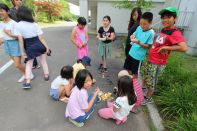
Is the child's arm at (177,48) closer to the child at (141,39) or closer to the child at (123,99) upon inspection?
the child at (141,39)

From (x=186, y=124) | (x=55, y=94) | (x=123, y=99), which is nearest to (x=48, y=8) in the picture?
(x=55, y=94)

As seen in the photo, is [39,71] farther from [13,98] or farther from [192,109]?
[192,109]

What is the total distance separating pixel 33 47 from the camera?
11.3ft

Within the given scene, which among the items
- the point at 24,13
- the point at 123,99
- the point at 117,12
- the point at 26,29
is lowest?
the point at 123,99

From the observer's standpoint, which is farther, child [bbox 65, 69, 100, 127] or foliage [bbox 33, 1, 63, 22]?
foliage [bbox 33, 1, 63, 22]

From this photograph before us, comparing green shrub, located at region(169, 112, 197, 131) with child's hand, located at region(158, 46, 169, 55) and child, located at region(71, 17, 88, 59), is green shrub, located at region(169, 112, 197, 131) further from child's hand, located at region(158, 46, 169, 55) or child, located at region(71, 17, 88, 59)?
child, located at region(71, 17, 88, 59)

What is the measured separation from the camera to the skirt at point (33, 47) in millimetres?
3415

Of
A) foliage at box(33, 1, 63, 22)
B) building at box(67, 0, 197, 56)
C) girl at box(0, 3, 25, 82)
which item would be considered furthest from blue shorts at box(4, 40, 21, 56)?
foliage at box(33, 1, 63, 22)

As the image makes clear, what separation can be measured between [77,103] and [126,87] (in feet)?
2.67

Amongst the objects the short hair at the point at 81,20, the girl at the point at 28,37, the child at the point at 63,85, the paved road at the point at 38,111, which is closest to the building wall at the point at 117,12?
the paved road at the point at 38,111

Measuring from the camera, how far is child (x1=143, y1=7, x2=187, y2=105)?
247 cm

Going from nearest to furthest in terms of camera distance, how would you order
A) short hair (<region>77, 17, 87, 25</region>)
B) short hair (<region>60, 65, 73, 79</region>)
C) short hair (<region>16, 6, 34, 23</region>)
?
short hair (<region>60, 65, 73, 79</region>), short hair (<region>16, 6, 34, 23</region>), short hair (<region>77, 17, 87, 25</region>)

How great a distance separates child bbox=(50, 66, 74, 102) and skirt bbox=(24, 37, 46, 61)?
2.80 ft

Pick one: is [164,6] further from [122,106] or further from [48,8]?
[48,8]
